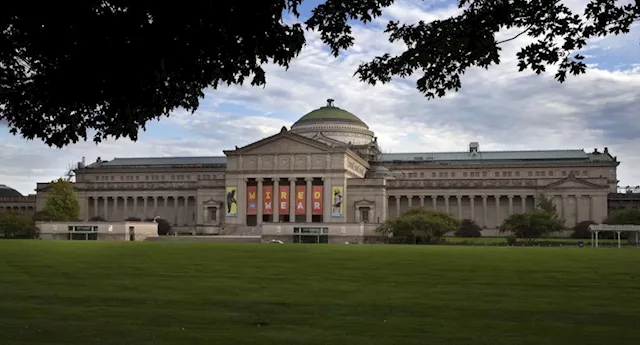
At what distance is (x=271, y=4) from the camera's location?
13.7m

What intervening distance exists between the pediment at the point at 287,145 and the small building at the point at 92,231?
106ft

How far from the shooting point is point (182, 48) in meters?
14.0

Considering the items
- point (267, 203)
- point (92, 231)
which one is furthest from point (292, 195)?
point (92, 231)

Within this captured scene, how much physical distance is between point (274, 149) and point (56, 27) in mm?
124943

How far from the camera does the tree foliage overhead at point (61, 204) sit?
127375mm

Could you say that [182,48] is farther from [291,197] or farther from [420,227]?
[291,197]

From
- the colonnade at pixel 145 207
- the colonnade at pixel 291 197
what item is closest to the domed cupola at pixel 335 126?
the colonnade at pixel 291 197

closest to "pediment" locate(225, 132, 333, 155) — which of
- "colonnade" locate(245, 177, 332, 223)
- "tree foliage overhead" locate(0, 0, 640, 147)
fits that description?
"colonnade" locate(245, 177, 332, 223)

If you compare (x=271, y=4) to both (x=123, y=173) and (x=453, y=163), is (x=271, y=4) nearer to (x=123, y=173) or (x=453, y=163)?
(x=453, y=163)

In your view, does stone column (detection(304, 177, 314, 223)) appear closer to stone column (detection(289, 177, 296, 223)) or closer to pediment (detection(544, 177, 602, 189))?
stone column (detection(289, 177, 296, 223))

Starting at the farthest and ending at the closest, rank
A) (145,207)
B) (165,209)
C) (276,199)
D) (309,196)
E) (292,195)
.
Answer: (145,207) < (165,209) < (276,199) < (292,195) < (309,196)

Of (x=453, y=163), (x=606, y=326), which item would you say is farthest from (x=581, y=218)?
(x=606, y=326)

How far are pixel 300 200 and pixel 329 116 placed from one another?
3818 centimetres

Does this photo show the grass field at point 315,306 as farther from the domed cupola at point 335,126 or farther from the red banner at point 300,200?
the domed cupola at point 335,126
